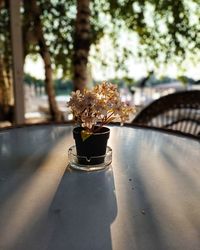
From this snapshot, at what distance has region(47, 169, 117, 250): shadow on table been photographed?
59 centimetres

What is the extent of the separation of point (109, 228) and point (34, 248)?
6.4 inches

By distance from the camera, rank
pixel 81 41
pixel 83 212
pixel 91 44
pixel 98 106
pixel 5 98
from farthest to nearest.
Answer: pixel 5 98, pixel 91 44, pixel 81 41, pixel 98 106, pixel 83 212

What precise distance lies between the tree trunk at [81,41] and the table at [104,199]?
5.20 ft

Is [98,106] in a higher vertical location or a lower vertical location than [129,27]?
lower

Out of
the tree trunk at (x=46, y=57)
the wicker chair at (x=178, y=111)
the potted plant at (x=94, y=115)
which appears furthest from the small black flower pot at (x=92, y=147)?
the tree trunk at (x=46, y=57)

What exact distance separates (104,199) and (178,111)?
1.23 metres

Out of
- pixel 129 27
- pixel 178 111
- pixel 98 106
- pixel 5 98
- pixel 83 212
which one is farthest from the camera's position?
pixel 5 98

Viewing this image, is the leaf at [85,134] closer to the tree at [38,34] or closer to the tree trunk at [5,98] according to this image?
the tree at [38,34]

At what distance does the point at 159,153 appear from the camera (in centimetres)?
114

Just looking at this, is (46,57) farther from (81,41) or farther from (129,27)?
(129,27)

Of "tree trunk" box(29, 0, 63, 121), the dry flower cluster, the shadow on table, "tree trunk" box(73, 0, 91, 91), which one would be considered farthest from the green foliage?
the shadow on table

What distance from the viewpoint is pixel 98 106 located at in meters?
0.89

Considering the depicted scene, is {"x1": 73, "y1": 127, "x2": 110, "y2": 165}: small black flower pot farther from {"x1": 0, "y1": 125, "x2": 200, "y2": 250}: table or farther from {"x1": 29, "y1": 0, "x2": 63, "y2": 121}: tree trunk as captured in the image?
{"x1": 29, "y1": 0, "x2": 63, "y2": 121}: tree trunk

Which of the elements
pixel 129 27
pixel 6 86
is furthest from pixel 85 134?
pixel 6 86
